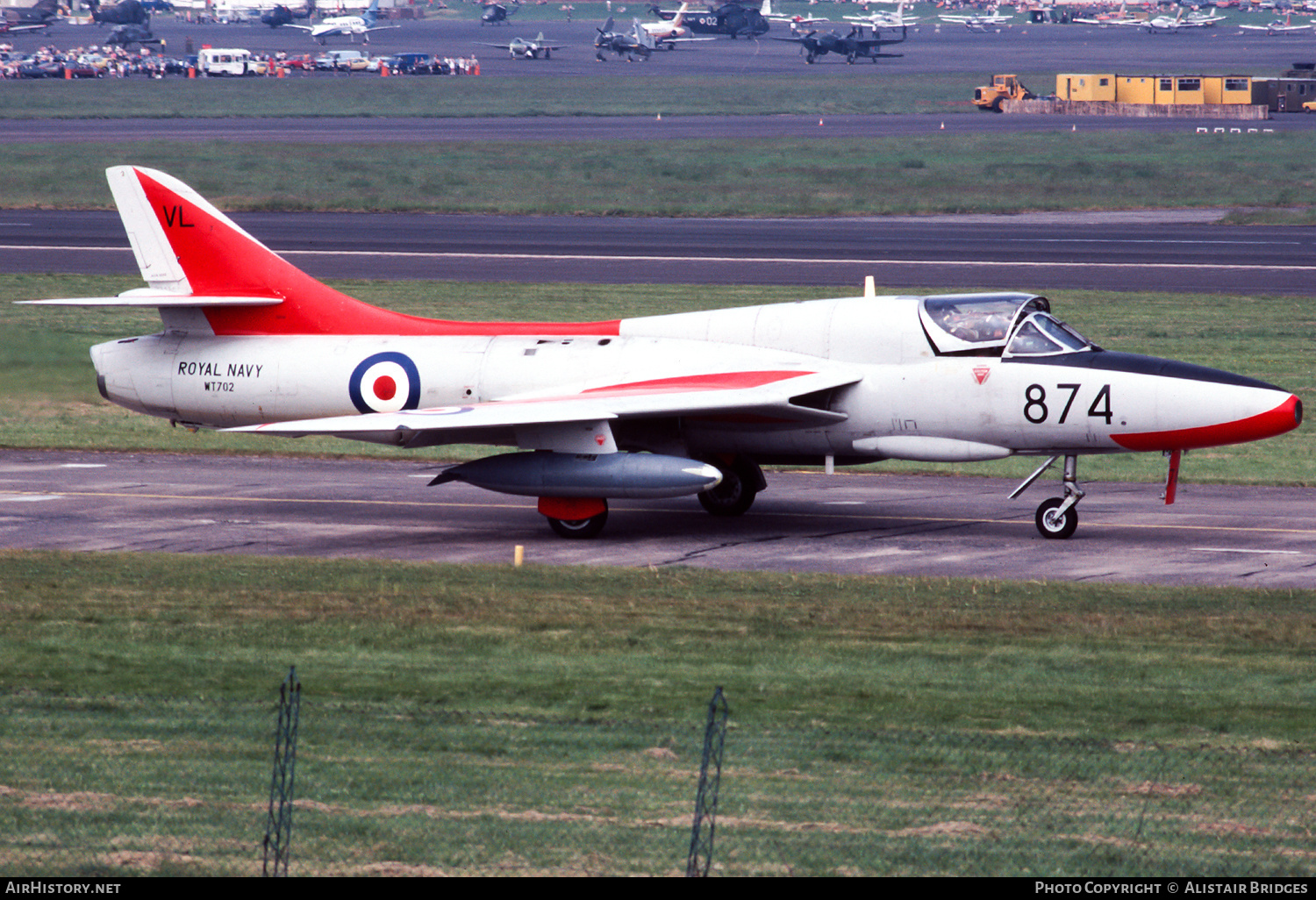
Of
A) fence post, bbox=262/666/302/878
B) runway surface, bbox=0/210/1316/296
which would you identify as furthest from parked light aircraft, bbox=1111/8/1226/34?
fence post, bbox=262/666/302/878

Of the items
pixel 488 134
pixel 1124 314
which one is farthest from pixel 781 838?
pixel 488 134

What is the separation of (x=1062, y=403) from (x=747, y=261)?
99.4 ft

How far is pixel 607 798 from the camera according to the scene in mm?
9891

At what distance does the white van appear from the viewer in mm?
136750

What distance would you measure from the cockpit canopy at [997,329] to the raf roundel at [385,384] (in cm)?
751

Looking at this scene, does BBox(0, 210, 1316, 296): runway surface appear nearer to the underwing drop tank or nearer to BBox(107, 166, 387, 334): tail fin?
BBox(107, 166, 387, 334): tail fin

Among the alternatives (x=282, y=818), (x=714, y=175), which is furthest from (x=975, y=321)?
(x=714, y=175)

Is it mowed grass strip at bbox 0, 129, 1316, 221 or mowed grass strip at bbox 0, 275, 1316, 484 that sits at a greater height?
mowed grass strip at bbox 0, 129, 1316, 221

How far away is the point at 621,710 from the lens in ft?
40.5

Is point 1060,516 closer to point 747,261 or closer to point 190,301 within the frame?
point 190,301

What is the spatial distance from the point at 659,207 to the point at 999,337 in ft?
149

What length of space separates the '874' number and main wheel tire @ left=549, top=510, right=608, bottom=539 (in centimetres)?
598

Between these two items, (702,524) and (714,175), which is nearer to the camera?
(702,524)

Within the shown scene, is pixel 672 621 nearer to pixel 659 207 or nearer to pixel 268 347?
pixel 268 347
